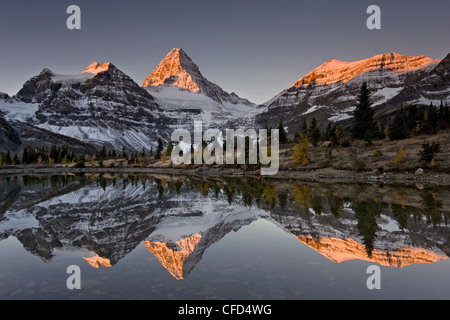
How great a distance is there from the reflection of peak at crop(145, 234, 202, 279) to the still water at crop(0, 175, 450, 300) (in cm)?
4

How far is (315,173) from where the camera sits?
58781 mm

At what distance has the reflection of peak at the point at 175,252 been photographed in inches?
451

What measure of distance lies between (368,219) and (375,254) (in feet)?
23.8

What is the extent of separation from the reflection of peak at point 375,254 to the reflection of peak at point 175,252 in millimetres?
5084

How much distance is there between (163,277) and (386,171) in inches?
1837

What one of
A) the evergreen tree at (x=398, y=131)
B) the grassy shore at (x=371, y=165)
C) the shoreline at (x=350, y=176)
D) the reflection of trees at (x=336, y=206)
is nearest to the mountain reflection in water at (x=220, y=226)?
the reflection of trees at (x=336, y=206)

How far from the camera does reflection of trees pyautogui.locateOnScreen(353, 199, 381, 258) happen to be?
14688 mm

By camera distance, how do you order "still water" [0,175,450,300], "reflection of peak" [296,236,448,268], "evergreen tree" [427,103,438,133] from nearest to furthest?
1. "still water" [0,175,450,300]
2. "reflection of peak" [296,236,448,268]
3. "evergreen tree" [427,103,438,133]

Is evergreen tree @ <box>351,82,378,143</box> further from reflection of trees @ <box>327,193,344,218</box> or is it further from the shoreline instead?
reflection of trees @ <box>327,193,344,218</box>

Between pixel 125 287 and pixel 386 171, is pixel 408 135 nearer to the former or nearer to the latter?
pixel 386 171

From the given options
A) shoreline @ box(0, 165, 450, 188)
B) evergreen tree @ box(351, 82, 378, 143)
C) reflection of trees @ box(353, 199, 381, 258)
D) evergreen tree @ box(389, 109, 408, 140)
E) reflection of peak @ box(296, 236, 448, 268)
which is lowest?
reflection of peak @ box(296, 236, 448, 268)

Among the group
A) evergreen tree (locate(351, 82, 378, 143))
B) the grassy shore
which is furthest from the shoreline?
evergreen tree (locate(351, 82, 378, 143))
